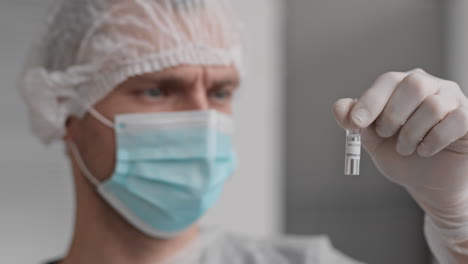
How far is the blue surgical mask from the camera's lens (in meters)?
1.41

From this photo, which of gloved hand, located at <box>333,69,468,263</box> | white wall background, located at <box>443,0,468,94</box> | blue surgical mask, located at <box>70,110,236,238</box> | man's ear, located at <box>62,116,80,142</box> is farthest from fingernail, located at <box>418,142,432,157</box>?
white wall background, located at <box>443,0,468,94</box>

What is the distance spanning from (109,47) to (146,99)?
0.47 feet

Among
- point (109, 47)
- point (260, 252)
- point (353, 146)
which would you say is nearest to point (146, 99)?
point (109, 47)

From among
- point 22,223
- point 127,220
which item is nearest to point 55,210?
point 22,223

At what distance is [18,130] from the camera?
1969 millimetres

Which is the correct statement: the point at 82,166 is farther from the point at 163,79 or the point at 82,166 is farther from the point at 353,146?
the point at 353,146

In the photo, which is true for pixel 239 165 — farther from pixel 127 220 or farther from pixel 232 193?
pixel 127 220

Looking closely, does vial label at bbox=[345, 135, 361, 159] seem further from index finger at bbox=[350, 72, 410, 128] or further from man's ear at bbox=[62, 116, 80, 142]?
man's ear at bbox=[62, 116, 80, 142]

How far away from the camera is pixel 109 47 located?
140cm

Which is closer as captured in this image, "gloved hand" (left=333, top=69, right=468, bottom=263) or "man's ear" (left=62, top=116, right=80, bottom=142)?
"gloved hand" (left=333, top=69, right=468, bottom=263)

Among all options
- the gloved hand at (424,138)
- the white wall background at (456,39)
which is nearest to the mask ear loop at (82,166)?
the gloved hand at (424,138)

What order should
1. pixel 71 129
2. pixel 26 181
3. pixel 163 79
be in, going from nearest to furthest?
pixel 163 79 < pixel 71 129 < pixel 26 181

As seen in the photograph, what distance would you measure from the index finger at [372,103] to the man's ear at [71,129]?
35.1 inches

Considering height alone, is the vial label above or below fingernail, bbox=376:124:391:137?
below
